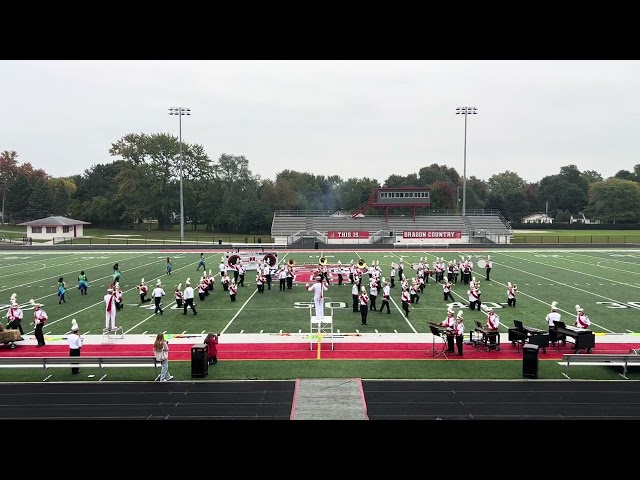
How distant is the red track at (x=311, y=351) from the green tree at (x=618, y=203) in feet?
250

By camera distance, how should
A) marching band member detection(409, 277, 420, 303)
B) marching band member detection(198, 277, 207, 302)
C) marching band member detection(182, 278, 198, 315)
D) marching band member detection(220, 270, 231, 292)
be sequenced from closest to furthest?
marching band member detection(182, 278, 198, 315), marching band member detection(409, 277, 420, 303), marching band member detection(198, 277, 207, 302), marching band member detection(220, 270, 231, 292)

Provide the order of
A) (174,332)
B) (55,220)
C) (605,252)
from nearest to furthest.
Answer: (174,332), (605,252), (55,220)

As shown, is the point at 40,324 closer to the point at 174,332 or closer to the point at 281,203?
the point at 174,332

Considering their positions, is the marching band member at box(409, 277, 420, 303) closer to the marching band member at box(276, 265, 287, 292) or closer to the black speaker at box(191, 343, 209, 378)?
the marching band member at box(276, 265, 287, 292)

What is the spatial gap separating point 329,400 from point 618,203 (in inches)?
3313

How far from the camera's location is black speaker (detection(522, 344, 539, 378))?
10859 millimetres

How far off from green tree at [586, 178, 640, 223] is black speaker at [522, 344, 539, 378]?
263ft

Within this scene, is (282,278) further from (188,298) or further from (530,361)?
(530,361)

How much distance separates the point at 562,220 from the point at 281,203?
55006 mm

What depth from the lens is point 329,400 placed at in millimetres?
9570

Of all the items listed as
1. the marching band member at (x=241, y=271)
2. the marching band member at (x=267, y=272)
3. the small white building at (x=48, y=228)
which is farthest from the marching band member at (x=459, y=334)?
the small white building at (x=48, y=228)

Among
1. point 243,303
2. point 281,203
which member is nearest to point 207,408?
point 243,303

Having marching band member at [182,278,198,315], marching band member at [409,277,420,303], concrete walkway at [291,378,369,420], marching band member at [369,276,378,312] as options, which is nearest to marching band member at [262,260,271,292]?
marching band member at [182,278,198,315]
